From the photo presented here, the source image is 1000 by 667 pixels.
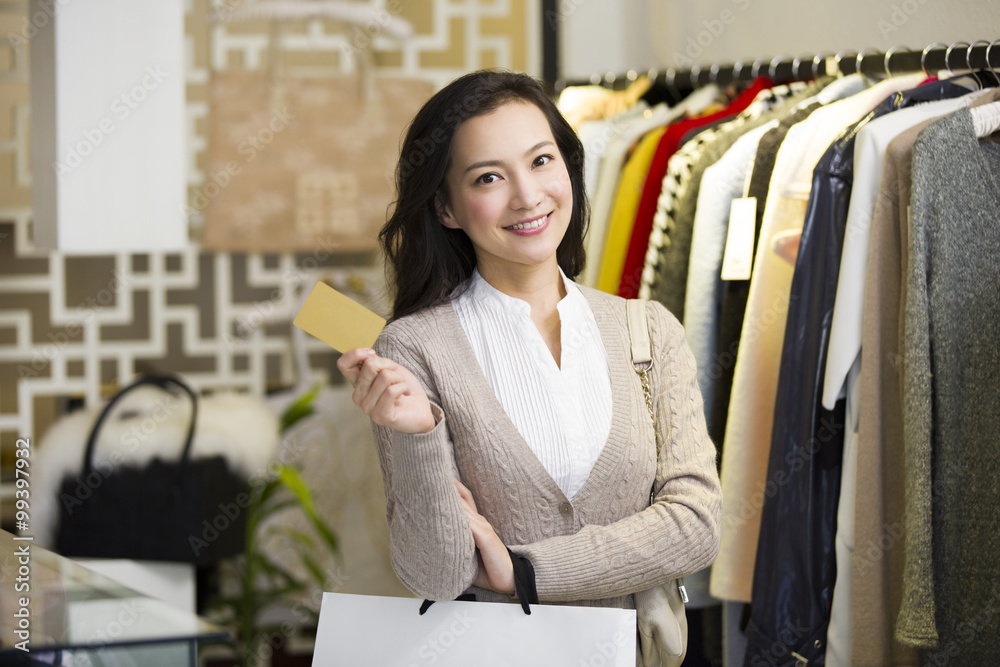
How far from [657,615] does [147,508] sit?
126 centimetres

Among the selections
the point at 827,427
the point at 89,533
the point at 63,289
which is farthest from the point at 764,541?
the point at 63,289

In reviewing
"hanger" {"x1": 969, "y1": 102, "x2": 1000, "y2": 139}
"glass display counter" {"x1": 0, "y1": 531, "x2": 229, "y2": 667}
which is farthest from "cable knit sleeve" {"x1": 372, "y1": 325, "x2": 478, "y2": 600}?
"hanger" {"x1": 969, "y1": 102, "x2": 1000, "y2": 139}

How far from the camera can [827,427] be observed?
142 cm

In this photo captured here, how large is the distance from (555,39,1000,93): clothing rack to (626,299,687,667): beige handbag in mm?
781

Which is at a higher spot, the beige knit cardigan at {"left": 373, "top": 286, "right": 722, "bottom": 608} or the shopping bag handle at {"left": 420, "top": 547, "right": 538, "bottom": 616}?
the beige knit cardigan at {"left": 373, "top": 286, "right": 722, "bottom": 608}

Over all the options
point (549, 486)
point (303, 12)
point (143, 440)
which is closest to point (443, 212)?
point (549, 486)

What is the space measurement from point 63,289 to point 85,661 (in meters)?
2.08

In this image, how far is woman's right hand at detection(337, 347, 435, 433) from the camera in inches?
38.7

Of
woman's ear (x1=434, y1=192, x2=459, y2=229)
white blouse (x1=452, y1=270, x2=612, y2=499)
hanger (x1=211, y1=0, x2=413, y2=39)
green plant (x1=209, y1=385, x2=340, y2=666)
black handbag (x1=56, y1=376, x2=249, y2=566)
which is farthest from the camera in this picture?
hanger (x1=211, y1=0, x2=413, y2=39)

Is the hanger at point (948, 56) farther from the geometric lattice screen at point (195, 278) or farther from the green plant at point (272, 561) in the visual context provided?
the green plant at point (272, 561)

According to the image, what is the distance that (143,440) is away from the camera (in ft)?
6.38

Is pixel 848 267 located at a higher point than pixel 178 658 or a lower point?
higher

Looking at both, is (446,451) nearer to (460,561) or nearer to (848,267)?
(460,561)

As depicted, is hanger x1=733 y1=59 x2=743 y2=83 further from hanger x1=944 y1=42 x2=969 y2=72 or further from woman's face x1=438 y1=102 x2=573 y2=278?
woman's face x1=438 y1=102 x2=573 y2=278
